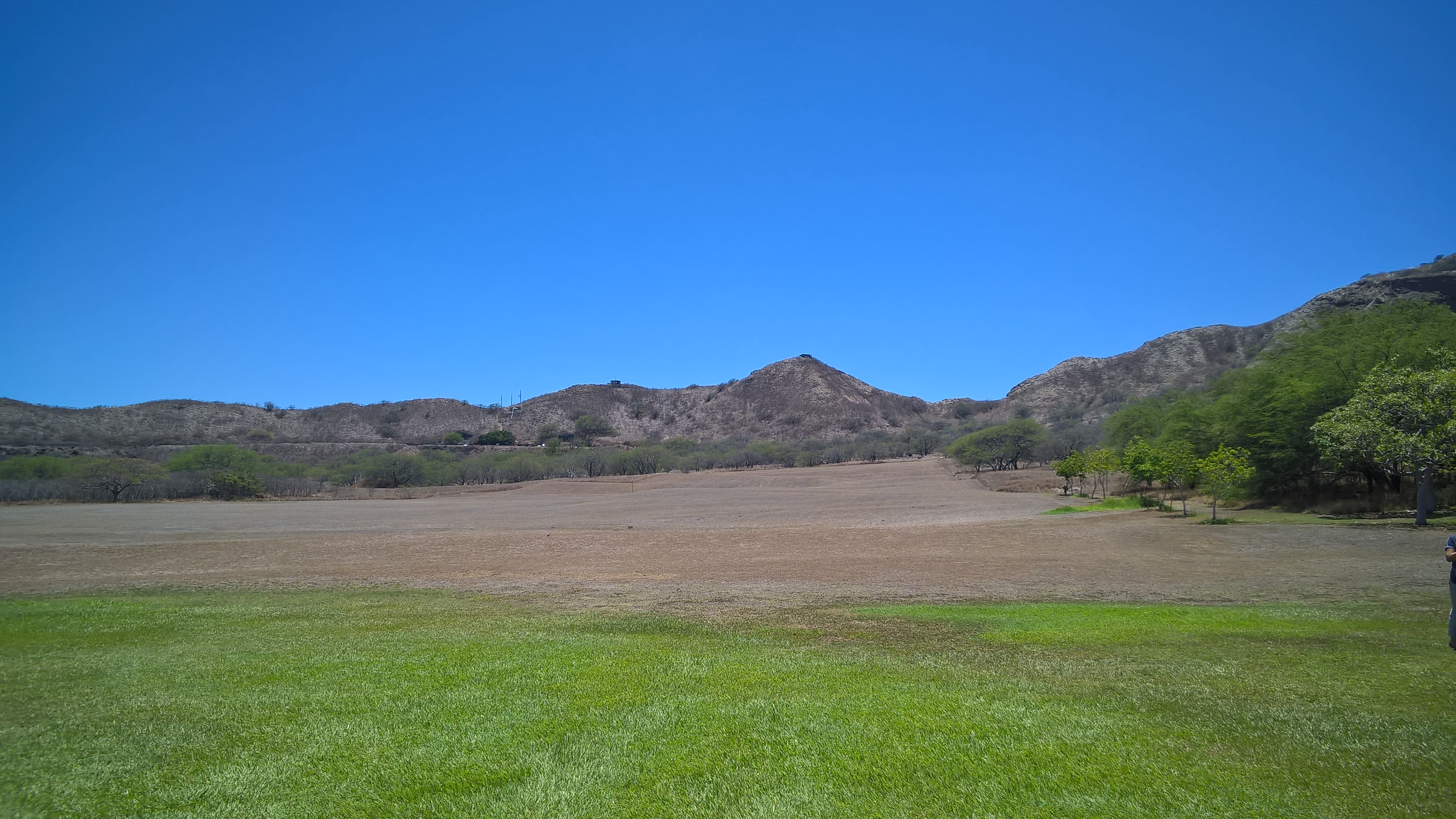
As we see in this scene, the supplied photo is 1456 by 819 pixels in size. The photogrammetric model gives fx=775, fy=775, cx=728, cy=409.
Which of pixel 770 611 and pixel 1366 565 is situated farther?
pixel 1366 565

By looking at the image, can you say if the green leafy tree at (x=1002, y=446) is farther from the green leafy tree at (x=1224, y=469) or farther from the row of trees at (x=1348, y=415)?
the green leafy tree at (x=1224, y=469)

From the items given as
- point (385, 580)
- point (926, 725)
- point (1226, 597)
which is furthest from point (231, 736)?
point (1226, 597)

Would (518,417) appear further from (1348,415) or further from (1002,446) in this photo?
(1348,415)

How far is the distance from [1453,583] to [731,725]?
24.7 ft

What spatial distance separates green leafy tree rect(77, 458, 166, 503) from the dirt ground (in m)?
14.9

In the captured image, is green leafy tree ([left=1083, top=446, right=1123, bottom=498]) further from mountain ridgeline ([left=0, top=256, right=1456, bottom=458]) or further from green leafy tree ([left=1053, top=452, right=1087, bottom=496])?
mountain ridgeline ([left=0, top=256, right=1456, bottom=458])

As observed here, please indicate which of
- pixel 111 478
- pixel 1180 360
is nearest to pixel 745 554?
pixel 111 478

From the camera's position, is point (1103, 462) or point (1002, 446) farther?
point (1002, 446)

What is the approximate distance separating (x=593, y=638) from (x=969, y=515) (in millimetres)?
35926

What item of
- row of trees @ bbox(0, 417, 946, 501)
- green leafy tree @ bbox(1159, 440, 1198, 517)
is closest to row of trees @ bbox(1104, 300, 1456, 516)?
green leafy tree @ bbox(1159, 440, 1198, 517)

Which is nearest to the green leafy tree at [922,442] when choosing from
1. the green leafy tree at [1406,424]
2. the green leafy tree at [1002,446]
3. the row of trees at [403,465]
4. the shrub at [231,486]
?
the row of trees at [403,465]

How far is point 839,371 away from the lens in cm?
19312

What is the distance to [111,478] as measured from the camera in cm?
6581

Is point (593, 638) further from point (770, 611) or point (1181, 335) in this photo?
point (1181, 335)
